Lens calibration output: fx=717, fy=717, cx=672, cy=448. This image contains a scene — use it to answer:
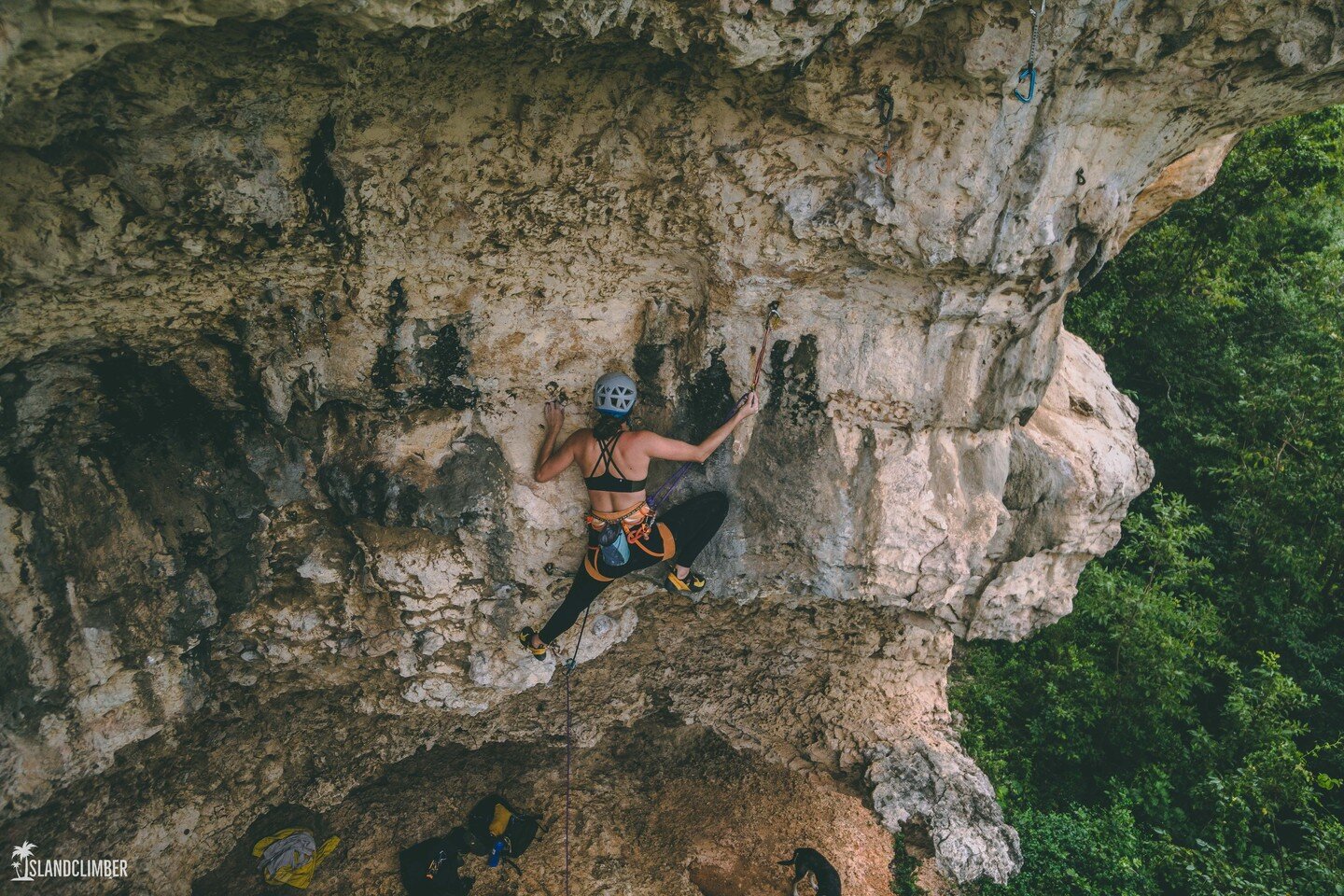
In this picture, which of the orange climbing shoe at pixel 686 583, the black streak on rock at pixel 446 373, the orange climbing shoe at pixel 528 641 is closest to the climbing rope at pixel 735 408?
the orange climbing shoe at pixel 686 583

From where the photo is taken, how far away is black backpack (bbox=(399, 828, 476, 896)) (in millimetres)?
4609

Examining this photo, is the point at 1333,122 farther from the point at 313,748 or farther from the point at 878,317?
the point at 313,748

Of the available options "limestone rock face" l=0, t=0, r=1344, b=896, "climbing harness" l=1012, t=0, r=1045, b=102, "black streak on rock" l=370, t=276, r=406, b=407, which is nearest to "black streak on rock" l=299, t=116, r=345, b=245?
"limestone rock face" l=0, t=0, r=1344, b=896

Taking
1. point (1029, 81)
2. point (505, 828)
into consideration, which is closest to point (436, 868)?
point (505, 828)

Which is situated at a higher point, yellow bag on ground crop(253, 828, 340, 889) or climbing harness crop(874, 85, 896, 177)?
climbing harness crop(874, 85, 896, 177)

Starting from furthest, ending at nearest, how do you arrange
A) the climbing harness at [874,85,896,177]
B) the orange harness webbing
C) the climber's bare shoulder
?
the orange harness webbing
the climber's bare shoulder
the climbing harness at [874,85,896,177]

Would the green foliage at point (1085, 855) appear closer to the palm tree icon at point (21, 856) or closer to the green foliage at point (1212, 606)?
the green foliage at point (1212, 606)

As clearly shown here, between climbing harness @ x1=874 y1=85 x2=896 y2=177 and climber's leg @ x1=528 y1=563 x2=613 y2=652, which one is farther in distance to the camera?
climber's leg @ x1=528 y1=563 x2=613 y2=652

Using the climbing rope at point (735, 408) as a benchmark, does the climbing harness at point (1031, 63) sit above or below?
above

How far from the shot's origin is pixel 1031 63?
2.91m

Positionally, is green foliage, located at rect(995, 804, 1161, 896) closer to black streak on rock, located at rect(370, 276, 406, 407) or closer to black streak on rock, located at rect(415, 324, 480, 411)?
black streak on rock, located at rect(415, 324, 480, 411)

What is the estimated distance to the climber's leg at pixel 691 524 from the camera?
4.22 metres

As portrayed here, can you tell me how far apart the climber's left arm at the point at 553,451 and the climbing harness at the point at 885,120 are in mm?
2035

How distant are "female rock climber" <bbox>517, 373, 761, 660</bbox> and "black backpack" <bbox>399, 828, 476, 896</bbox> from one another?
1646mm
